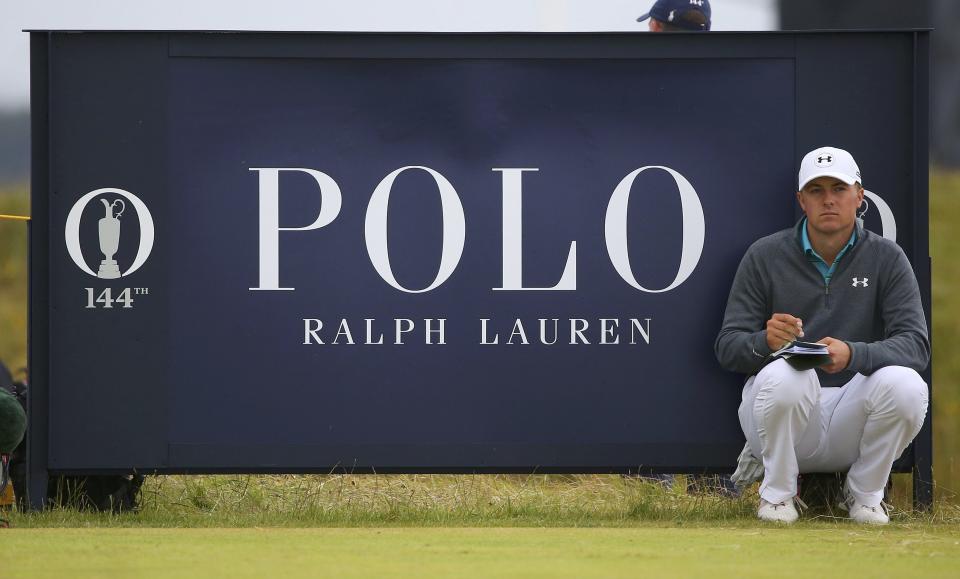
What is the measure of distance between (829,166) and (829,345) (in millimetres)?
714

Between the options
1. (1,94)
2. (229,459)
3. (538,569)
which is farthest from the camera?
(1,94)

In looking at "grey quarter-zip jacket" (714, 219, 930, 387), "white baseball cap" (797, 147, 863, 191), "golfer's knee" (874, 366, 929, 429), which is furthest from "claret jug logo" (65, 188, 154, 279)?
"golfer's knee" (874, 366, 929, 429)

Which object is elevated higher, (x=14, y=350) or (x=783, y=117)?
(x=783, y=117)

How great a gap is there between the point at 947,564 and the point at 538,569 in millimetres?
1321

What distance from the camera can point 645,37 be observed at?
6.89 meters

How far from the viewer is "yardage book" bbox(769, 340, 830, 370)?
6223 mm

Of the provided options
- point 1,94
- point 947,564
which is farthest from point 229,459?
point 1,94

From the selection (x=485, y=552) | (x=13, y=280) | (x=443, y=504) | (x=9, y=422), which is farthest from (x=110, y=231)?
(x=13, y=280)

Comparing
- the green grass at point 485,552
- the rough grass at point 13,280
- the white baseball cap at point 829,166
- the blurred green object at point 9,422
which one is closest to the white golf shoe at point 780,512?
the green grass at point 485,552

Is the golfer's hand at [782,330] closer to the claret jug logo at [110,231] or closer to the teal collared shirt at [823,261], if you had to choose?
the teal collared shirt at [823,261]

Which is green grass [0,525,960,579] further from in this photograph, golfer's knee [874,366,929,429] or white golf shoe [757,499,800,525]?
golfer's knee [874,366,929,429]

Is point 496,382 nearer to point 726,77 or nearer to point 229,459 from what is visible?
point 229,459

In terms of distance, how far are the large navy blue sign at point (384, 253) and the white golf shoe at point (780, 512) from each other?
0.48m

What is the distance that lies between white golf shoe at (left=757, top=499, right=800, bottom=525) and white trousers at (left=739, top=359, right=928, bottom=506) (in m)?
0.03
